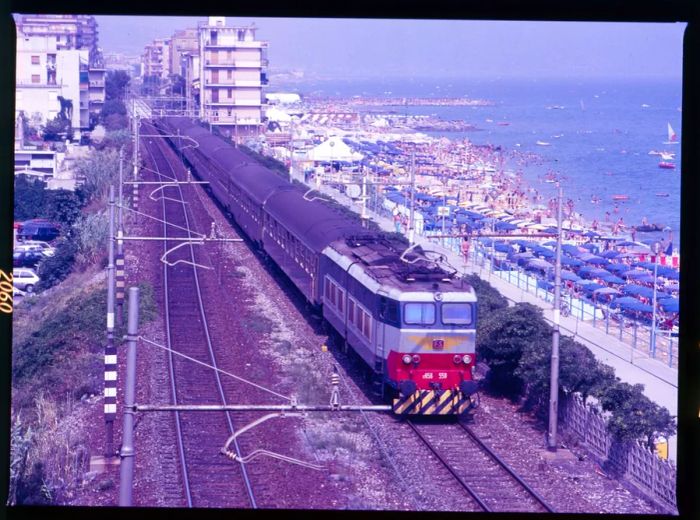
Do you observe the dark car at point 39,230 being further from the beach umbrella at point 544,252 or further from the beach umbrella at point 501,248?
the beach umbrella at point 544,252

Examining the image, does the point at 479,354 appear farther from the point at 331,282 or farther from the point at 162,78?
the point at 162,78

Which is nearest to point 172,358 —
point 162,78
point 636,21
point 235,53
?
point 235,53

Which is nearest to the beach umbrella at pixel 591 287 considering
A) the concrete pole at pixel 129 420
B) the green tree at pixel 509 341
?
the green tree at pixel 509 341

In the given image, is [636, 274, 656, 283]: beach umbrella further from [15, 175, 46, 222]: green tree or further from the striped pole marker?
[15, 175, 46, 222]: green tree

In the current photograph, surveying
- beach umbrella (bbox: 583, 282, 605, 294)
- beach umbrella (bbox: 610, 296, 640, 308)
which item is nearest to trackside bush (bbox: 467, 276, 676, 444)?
beach umbrella (bbox: 610, 296, 640, 308)

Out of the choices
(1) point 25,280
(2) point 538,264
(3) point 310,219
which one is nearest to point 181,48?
(1) point 25,280

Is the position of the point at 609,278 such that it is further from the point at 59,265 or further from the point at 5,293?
the point at 5,293

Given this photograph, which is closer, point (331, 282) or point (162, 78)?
point (331, 282)
